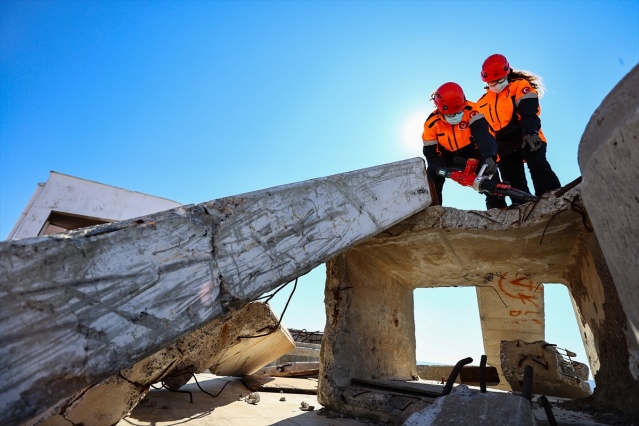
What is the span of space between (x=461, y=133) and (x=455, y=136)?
68 millimetres

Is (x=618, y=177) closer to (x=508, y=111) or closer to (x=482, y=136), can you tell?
(x=482, y=136)

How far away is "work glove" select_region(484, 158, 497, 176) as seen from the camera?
346 cm

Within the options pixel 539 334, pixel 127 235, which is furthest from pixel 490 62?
pixel 539 334

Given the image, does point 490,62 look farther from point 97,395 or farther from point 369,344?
point 97,395

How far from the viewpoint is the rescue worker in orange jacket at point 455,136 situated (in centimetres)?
356

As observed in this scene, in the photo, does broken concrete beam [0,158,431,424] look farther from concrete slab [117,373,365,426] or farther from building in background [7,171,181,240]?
building in background [7,171,181,240]

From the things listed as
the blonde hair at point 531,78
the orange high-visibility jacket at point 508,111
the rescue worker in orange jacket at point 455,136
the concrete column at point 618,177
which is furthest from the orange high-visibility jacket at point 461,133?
the concrete column at point 618,177

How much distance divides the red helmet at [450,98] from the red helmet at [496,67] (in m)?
0.48

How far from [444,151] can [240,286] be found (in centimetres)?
328

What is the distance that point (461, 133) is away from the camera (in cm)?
390

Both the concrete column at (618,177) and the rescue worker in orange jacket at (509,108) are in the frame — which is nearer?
the concrete column at (618,177)

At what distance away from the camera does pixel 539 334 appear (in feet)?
21.3

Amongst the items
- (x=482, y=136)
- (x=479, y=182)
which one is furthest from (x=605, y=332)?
(x=482, y=136)

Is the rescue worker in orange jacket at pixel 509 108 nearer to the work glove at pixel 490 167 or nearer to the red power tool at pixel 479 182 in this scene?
the work glove at pixel 490 167
